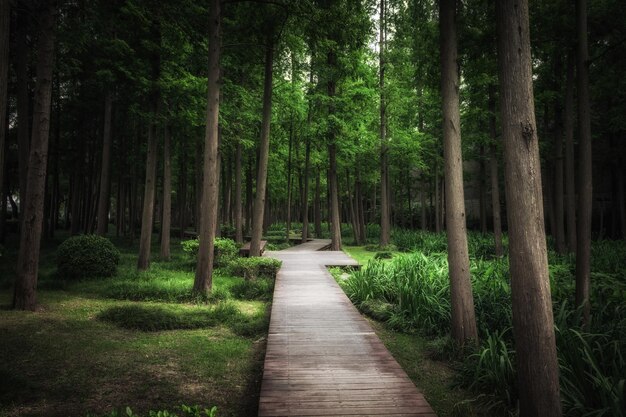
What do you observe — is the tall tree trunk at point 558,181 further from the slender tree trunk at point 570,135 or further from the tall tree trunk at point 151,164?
the tall tree trunk at point 151,164

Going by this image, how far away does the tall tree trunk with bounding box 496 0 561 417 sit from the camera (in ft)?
12.6

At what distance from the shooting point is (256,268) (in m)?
13.9

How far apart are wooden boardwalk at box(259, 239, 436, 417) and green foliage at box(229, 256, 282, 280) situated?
13.8 feet

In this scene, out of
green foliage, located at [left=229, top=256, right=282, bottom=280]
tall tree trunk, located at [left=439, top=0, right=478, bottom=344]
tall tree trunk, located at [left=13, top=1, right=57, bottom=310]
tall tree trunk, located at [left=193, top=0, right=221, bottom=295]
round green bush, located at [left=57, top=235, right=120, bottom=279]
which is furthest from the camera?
green foliage, located at [left=229, top=256, right=282, bottom=280]

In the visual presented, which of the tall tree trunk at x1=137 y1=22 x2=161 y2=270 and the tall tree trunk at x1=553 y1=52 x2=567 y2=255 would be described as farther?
the tall tree trunk at x1=553 y1=52 x2=567 y2=255

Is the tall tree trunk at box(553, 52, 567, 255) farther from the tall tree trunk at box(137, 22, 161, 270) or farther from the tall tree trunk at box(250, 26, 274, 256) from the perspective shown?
the tall tree trunk at box(137, 22, 161, 270)

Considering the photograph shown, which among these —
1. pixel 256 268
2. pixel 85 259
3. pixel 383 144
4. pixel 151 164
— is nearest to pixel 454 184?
pixel 256 268

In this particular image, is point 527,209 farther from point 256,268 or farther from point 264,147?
point 264,147

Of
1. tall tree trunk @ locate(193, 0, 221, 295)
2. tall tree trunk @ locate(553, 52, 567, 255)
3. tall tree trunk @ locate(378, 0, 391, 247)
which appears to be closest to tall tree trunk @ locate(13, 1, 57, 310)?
Answer: tall tree trunk @ locate(193, 0, 221, 295)

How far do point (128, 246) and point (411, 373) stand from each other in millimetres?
21132

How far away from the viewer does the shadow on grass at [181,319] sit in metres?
8.44

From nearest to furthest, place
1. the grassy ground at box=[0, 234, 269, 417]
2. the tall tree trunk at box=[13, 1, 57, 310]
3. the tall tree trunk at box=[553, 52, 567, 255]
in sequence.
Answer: the grassy ground at box=[0, 234, 269, 417], the tall tree trunk at box=[13, 1, 57, 310], the tall tree trunk at box=[553, 52, 567, 255]

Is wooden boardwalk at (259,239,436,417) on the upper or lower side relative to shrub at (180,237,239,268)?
lower

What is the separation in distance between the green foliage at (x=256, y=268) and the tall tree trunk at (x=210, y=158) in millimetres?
2781
